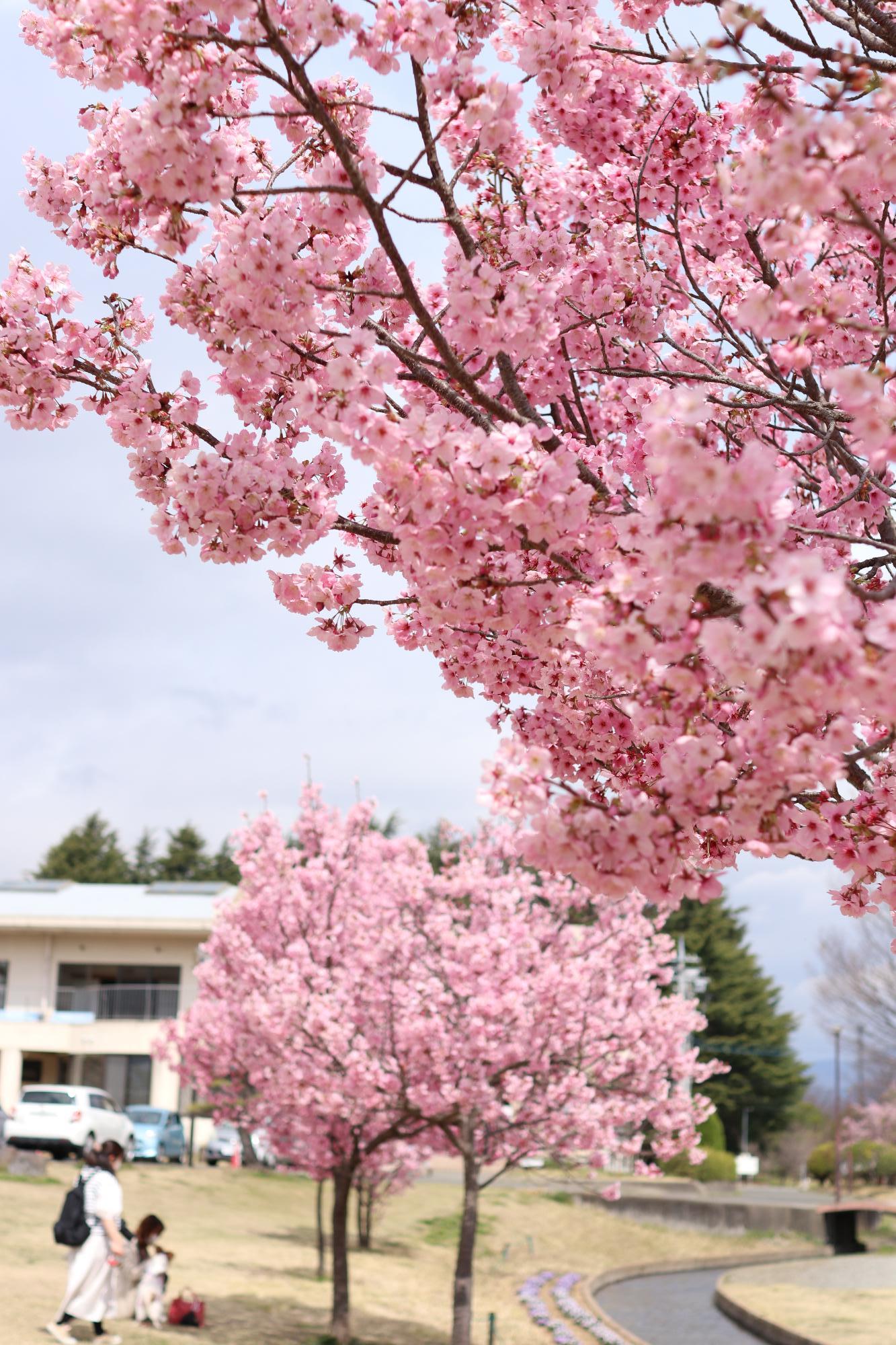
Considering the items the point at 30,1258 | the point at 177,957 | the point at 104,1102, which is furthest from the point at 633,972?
the point at 177,957

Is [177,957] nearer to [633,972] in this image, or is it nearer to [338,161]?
[633,972]

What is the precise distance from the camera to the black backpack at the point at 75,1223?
11.0 m

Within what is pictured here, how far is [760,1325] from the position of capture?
1609cm

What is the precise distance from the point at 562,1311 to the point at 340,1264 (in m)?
4.77

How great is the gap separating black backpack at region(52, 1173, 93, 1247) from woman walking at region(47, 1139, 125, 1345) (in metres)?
0.03

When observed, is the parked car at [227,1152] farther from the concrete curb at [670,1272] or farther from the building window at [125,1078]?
the concrete curb at [670,1272]

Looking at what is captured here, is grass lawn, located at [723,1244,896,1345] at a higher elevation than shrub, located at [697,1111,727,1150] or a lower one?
higher

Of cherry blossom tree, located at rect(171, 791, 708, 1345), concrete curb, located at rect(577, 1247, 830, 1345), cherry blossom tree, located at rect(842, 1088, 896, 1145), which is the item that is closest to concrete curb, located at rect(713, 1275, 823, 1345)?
concrete curb, located at rect(577, 1247, 830, 1345)

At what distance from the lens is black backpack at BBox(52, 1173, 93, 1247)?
11008mm

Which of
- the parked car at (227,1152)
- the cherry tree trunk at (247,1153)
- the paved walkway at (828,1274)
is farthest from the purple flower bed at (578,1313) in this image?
the parked car at (227,1152)

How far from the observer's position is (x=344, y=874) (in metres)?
16.8

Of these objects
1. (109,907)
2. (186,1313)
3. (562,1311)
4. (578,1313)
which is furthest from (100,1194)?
(109,907)

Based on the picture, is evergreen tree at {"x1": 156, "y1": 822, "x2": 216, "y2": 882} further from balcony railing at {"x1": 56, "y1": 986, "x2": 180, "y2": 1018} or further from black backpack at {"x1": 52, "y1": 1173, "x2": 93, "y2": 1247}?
black backpack at {"x1": 52, "y1": 1173, "x2": 93, "y2": 1247}

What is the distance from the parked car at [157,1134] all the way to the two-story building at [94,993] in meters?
2.31
